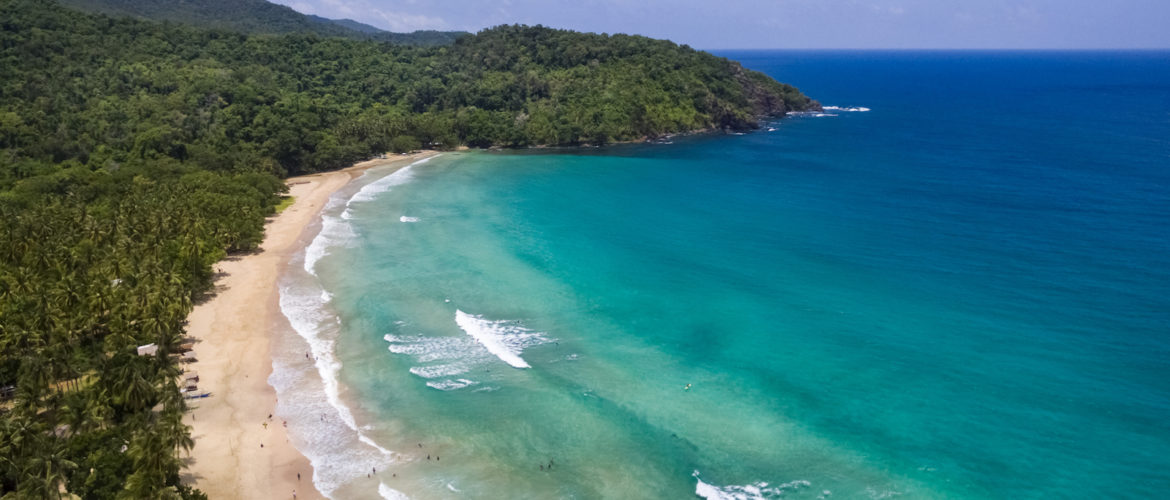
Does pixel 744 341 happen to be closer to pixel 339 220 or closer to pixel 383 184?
pixel 339 220

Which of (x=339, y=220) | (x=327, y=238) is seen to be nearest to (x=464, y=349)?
(x=327, y=238)

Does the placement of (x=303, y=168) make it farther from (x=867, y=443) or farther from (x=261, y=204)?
(x=867, y=443)

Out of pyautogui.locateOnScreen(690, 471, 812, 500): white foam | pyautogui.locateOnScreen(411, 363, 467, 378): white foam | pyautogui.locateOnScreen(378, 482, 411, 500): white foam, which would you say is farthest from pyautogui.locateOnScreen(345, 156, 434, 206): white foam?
pyautogui.locateOnScreen(690, 471, 812, 500): white foam

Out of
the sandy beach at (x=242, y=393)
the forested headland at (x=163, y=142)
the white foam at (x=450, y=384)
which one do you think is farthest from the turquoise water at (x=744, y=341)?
the forested headland at (x=163, y=142)

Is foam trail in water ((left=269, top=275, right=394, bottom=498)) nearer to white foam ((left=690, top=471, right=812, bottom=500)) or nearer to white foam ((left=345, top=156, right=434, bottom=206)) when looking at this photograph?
white foam ((left=690, top=471, right=812, bottom=500))

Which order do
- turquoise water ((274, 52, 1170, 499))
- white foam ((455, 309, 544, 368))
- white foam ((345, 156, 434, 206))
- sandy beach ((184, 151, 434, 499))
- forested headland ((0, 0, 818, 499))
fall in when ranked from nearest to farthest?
forested headland ((0, 0, 818, 499)) → sandy beach ((184, 151, 434, 499)) → turquoise water ((274, 52, 1170, 499)) → white foam ((455, 309, 544, 368)) → white foam ((345, 156, 434, 206))

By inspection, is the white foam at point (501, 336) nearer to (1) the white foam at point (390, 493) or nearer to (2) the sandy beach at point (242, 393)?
(1) the white foam at point (390, 493)
